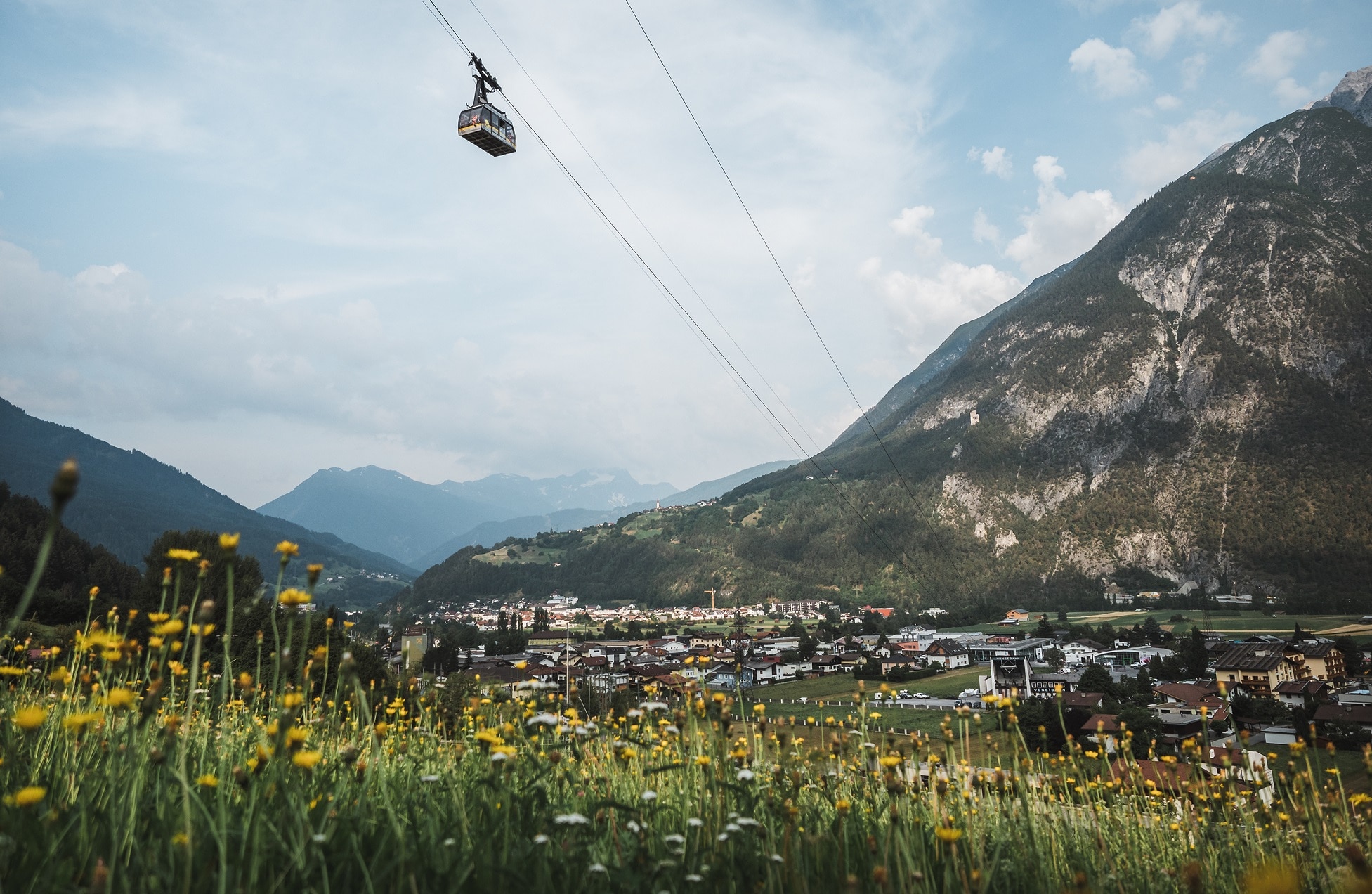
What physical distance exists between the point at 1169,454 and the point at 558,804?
184 m

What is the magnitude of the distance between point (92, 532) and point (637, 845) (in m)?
257

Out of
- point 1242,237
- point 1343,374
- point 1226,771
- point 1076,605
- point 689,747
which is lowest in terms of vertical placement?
point 1076,605

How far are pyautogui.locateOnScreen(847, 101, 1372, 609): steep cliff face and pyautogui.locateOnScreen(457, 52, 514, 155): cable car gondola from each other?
14242 cm

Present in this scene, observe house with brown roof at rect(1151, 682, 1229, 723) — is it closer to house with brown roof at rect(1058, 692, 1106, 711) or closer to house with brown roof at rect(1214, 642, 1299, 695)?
house with brown roof at rect(1214, 642, 1299, 695)

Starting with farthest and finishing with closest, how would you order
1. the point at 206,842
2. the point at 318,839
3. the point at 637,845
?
1. the point at 637,845
2. the point at 206,842
3. the point at 318,839

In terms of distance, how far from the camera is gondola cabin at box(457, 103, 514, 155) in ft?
39.4

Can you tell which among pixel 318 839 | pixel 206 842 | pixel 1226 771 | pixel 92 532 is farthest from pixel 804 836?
pixel 92 532

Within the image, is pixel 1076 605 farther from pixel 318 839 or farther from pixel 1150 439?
pixel 318 839

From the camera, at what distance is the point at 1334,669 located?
45.7 metres

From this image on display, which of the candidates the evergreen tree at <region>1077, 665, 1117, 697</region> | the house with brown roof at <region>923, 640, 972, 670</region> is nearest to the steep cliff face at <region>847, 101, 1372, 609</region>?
the house with brown roof at <region>923, 640, 972, 670</region>

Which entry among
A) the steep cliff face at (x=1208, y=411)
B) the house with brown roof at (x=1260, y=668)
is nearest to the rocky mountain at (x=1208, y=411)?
the steep cliff face at (x=1208, y=411)

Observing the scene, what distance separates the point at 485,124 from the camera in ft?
39.6

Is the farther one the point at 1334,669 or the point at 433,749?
the point at 1334,669

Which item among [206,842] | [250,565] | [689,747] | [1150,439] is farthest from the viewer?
[1150,439]
